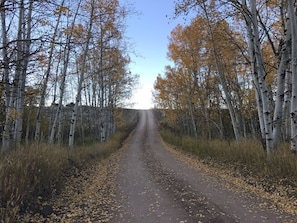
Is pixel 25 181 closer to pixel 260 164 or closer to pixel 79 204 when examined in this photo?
pixel 79 204

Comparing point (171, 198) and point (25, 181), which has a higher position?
point (25, 181)

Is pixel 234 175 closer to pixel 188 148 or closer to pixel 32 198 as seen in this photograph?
pixel 32 198

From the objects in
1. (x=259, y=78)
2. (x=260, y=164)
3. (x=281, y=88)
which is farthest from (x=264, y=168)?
(x=259, y=78)

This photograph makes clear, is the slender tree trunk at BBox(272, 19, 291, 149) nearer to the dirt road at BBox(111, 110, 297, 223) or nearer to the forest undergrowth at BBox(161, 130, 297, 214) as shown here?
the forest undergrowth at BBox(161, 130, 297, 214)

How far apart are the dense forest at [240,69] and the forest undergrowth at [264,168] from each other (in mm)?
437

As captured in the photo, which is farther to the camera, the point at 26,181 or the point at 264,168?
the point at 264,168

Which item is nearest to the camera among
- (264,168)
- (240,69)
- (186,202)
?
(186,202)

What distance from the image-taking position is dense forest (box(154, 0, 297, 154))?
6680mm

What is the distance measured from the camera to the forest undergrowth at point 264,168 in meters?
4.57

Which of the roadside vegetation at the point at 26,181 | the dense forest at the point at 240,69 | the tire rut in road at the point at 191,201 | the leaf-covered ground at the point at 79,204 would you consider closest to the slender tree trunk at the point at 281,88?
the dense forest at the point at 240,69

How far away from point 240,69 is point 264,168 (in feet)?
35.8

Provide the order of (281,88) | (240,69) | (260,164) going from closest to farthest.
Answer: (260,164), (281,88), (240,69)

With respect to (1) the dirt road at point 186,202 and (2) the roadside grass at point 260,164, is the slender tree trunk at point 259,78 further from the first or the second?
(1) the dirt road at point 186,202

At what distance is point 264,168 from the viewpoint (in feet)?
19.5
